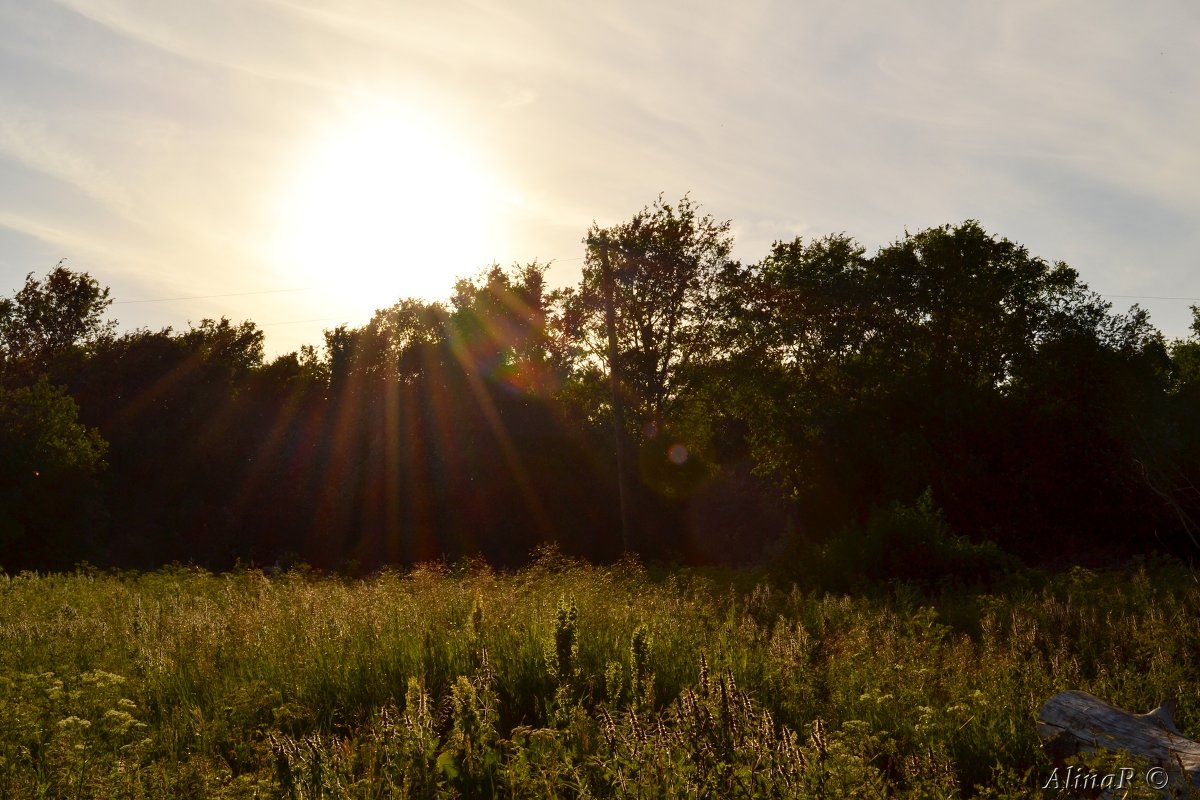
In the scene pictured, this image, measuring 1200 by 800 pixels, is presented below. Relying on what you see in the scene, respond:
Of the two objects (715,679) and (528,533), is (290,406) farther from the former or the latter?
(715,679)

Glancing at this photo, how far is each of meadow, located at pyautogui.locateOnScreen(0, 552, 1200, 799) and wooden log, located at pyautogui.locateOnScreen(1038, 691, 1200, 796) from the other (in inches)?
7.9

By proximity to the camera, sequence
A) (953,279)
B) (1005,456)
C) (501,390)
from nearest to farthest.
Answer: (1005,456) → (953,279) → (501,390)

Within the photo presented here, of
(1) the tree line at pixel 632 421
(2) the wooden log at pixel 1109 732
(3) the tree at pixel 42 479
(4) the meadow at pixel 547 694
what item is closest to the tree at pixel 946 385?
(1) the tree line at pixel 632 421

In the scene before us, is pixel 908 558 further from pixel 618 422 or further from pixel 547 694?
pixel 547 694

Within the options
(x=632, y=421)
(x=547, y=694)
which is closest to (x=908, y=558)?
(x=547, y=694)

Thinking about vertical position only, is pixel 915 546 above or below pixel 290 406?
below

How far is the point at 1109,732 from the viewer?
5.86 metres

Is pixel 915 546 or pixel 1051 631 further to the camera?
pixel 915 546

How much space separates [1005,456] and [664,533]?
11.7 meters

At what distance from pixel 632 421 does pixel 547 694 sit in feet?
86.4

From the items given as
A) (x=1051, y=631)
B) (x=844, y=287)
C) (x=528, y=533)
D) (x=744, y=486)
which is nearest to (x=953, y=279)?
(x=844, y=287)

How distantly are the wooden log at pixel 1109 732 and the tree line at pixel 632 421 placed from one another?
12255mm

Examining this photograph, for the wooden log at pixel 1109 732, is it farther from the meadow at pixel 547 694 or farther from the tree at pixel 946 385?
the tree at pixel 946 385

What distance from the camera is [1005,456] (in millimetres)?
24234
